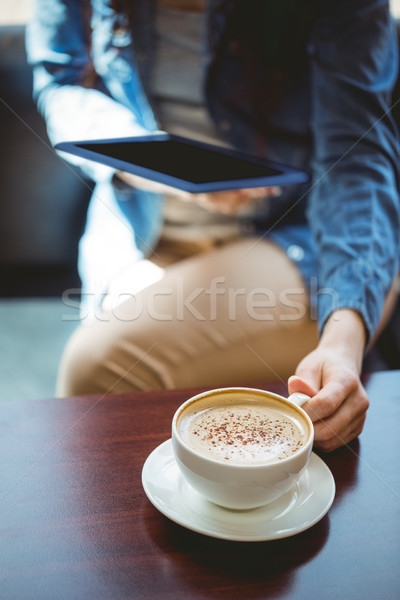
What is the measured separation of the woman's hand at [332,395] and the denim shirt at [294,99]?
0.16 metres

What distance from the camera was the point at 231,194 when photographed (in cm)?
110

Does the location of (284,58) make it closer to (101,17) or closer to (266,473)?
(101,17)

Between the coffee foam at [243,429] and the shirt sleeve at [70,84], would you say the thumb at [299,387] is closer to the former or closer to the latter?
the coffee foam at [243,429]

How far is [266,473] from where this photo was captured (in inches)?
18.4

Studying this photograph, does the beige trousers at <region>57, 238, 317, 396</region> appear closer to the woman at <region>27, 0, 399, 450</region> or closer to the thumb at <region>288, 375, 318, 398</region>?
the woman at <region>27, 0, 399, 450</region>

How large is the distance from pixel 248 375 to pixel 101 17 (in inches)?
33.6

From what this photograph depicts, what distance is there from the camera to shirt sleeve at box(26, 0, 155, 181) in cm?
119

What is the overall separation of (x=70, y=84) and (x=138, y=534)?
109 cm

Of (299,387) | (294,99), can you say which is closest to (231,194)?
(294,99)

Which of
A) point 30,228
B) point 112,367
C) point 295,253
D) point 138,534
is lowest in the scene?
point 30,228

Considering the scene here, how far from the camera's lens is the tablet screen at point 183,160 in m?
0.80

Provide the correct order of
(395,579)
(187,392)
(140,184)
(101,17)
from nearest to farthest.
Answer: (395,579), (187,392), (140,184), (101,17)

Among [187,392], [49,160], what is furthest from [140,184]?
[49,160]

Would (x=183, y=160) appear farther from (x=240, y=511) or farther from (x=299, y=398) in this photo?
(x=240, y=511)
